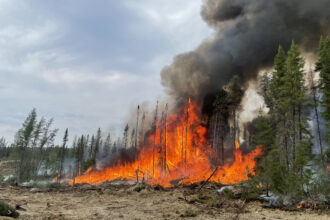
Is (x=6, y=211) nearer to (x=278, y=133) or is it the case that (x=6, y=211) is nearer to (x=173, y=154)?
(x=278, y=133)

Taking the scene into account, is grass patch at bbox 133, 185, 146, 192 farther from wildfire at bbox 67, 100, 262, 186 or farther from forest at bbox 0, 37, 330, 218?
wildfire at bbox 67, 100, 262, 186

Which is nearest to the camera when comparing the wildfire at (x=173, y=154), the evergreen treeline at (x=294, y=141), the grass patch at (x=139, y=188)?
the evergreen treeline at (x=294, y=141)

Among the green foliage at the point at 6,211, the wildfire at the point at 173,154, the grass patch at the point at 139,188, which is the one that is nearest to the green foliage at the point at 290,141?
the wildfire at the point at 173,154

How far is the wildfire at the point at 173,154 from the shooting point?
31.4 metres

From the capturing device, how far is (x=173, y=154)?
37.4 m

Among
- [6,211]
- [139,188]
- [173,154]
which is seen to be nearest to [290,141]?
[139,188]

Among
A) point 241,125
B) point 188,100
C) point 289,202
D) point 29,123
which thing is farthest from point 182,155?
point 29,123

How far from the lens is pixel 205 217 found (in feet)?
31.0

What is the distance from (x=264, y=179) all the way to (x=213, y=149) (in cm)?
2261

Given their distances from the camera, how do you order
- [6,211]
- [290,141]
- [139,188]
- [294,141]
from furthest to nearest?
[139,188]
[290,141]
[294,141]
[6,211]

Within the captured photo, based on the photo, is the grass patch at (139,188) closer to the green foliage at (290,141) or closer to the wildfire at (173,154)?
the wildfire at (173,154)

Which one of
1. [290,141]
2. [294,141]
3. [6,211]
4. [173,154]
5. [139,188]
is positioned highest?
[290,141]

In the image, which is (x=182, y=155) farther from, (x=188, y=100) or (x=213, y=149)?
(x=188, y=100)

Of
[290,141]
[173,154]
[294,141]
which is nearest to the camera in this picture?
[294,141]
